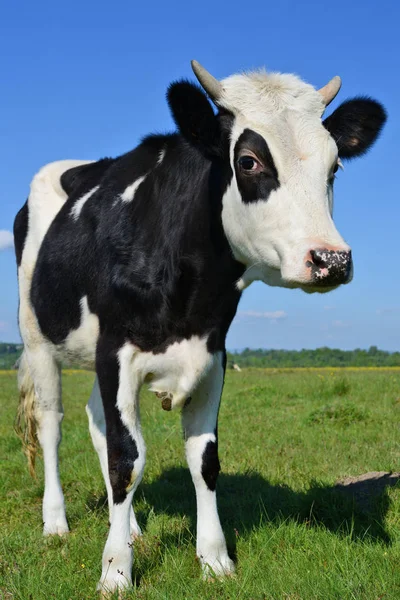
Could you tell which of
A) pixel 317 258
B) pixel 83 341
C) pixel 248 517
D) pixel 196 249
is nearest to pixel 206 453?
pixel 248 517

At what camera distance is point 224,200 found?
4367 millimetres

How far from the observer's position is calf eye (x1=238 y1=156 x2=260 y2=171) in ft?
13.0

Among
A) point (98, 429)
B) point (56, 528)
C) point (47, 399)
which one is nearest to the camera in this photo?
point (56, 528)

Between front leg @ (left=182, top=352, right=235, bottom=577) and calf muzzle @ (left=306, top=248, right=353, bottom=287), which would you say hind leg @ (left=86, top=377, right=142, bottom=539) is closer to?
front leg @ (left=182, top=352, right=235, bottom=577)

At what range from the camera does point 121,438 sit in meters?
4.58

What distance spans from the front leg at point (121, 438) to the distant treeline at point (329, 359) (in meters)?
40.9

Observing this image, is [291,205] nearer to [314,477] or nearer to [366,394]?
[314,477]

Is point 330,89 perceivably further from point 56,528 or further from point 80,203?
point 56,528

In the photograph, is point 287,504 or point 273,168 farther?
point 287,504

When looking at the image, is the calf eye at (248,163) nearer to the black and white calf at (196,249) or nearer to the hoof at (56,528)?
the black and white calf at (196,249)

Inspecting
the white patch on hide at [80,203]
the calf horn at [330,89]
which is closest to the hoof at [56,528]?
the white patch on hide at [80,203]

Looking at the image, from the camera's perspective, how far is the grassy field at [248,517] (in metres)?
4.09

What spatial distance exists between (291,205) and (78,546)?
114 inches

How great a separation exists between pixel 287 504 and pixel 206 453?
1.04 meters
